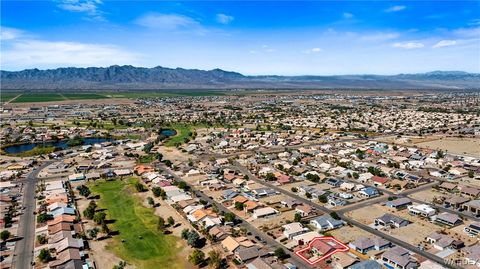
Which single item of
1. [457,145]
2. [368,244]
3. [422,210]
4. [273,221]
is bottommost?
[273,221]

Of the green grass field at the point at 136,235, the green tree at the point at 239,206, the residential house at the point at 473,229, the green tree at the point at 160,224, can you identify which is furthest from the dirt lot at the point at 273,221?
the residential house at the point at 473,229

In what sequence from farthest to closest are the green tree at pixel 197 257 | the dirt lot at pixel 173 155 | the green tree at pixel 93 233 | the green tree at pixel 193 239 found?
the dirt lot at pixel 173 155 < the green tree at pixel 93 233 < the green tree at pixel 193 239 < the green tree at pixel 197 257

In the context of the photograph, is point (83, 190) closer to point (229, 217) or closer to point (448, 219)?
point (229, 217)

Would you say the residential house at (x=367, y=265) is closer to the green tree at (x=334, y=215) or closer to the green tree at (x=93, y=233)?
the green tree at (x=334, y=215)

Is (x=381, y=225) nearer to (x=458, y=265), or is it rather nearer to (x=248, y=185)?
(x=458, y=265)

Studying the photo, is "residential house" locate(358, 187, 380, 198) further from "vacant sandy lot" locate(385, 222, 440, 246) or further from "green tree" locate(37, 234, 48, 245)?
"green tree" locate(37, 234, 48, 245)

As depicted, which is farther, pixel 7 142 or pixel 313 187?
pixel 7 142

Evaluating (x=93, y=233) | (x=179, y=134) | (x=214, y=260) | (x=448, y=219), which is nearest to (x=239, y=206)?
(x=214, y=260)

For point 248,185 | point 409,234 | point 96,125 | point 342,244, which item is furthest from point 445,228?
point 96,125
